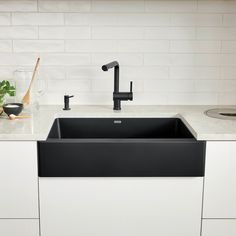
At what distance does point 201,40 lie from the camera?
2.63m

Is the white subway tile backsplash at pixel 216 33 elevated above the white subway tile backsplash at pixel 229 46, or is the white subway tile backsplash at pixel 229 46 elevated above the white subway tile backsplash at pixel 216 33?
the white subway tile backsplash at pixel 216 33

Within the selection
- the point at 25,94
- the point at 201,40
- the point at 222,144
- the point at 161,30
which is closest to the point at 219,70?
the point at 201,40

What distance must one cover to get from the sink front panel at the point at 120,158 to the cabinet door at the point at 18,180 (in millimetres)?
44

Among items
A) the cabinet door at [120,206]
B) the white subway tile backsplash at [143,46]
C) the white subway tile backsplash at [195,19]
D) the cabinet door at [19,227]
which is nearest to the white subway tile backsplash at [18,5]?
the white subway tile backsplash at [143,46]

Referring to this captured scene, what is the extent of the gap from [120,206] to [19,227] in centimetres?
46

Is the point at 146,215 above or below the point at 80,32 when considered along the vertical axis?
below

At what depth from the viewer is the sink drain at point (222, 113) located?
2358mm

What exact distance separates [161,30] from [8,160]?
3.78 feet

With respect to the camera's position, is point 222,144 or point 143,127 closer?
point 222,144

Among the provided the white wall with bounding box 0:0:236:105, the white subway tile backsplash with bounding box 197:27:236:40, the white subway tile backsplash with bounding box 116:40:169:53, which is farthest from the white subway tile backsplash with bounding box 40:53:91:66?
the white subway tile backsplash with bounding box 197:27:236:40

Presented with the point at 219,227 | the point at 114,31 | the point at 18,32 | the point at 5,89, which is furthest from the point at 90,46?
the point at 219,227

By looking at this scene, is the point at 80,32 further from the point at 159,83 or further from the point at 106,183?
the point at 106,183

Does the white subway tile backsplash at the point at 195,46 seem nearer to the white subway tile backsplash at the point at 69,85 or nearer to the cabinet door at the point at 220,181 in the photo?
the white subway tile backsplash at the point at 69,85

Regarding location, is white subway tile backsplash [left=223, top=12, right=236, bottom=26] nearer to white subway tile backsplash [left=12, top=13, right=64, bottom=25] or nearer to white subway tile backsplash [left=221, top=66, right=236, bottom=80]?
white subway tile backsplash [left=221, top=66, right=236, bottom=80]
